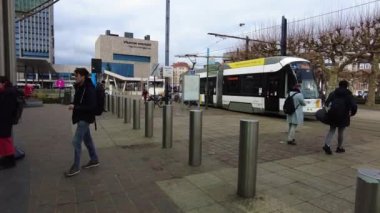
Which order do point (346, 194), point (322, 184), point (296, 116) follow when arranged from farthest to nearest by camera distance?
point (296, 116) < point (322, 184) < point (346, 194)

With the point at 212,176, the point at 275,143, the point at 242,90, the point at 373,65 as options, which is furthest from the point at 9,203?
the point at 373,65

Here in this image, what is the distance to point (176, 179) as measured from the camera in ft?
16.8

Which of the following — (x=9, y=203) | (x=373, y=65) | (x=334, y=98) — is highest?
(x=373, y=65)

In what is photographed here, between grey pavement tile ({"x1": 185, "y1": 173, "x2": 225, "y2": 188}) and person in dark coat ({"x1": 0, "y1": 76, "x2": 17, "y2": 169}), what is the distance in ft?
10.5

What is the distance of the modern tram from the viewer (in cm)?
1499

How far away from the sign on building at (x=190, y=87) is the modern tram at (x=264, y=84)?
2.87 m

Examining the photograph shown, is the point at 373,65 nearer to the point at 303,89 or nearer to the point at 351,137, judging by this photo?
the point at 303,89

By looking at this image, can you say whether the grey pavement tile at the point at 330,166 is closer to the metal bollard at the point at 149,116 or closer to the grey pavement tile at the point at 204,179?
the grey pavement tile at the point at 204,179

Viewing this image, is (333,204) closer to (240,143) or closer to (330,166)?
(240,143)

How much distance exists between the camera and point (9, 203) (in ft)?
13.4

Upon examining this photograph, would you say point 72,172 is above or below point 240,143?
below

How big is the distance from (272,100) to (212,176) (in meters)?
11.4

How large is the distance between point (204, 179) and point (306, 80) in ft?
37.9

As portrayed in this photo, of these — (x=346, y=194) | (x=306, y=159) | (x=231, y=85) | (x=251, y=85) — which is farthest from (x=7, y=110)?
(x=231, y=85)
